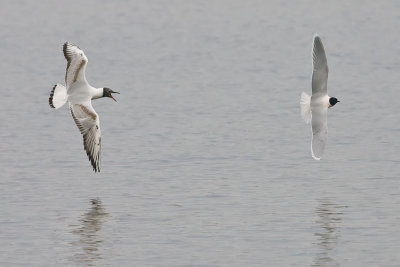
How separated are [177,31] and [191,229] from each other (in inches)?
1052

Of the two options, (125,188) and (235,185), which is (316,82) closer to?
(235,185)

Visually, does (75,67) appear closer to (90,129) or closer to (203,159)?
(90,129)

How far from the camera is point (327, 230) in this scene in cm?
1563

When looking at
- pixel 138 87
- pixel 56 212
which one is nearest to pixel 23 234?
pixel 56 212

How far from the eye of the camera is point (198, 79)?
99.6 feet

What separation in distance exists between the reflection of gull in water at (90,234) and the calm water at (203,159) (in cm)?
2

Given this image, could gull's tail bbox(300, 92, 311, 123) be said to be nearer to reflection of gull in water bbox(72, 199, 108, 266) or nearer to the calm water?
the calm water

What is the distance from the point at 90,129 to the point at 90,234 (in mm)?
3443

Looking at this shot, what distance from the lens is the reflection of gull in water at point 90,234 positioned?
14469mm

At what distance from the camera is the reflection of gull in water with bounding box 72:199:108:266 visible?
14469 millimetres

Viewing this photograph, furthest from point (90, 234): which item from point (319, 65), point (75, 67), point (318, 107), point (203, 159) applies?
point (203, 159)

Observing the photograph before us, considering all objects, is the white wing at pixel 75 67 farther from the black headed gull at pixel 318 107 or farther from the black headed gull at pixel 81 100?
the black headed gull at pixel 318 107

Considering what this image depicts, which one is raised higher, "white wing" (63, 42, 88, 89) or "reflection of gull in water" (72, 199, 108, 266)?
"white wing" (63, 42, 88, 89)

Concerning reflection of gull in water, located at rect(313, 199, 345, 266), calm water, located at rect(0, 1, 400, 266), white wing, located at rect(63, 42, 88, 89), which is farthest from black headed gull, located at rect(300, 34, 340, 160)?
white wing, located at rect(63, 42, 88, 89)
